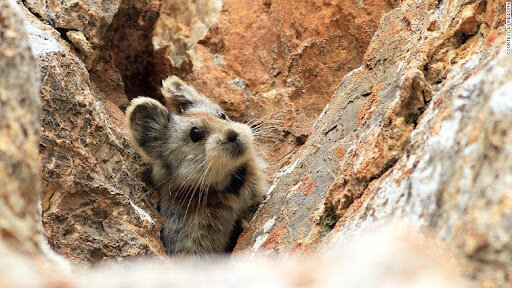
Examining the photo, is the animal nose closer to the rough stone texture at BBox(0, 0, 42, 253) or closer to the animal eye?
the animal eye

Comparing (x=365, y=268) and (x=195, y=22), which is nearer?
(x=365, y=268)

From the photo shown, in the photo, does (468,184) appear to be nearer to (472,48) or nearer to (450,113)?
(450,113)

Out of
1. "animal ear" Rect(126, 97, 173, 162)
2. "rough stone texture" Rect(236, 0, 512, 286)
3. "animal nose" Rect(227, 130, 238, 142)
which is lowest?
"rough stone texture" Rect(236, 0, 512, 286)

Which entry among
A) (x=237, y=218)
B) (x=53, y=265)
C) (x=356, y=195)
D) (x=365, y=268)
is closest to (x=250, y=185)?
(x=237, y=218)

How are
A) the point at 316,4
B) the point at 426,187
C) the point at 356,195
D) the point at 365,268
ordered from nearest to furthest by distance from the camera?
the point at 365,268
the point at 426,187
the point at 356,195
the point at 316,4

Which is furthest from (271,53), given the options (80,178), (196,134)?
(80,178)

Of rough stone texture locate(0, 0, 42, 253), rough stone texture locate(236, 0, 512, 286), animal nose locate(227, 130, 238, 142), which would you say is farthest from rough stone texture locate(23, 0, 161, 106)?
rough stone texture locate(0, 0, 42, 253)
